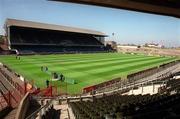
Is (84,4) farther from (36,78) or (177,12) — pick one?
(36,78)

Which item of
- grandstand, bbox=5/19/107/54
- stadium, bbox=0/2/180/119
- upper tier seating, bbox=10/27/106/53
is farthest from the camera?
upper tier seating, bbox=10/27/106/53

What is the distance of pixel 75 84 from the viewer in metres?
33.8

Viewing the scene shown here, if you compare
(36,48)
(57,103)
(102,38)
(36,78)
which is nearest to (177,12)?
(57,103)

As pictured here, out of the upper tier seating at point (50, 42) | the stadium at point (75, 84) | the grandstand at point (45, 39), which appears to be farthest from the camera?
the upper tier seating at point (50, 42)

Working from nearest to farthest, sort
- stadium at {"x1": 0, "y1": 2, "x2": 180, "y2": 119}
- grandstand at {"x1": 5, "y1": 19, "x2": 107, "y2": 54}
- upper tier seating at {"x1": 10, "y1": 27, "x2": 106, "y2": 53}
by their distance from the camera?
stadium at {"x1": 0, "y1": 2, "x2": 180, "y2": 119} < grandstand at {"x1": 5, "y1": 19, "x2": 107, "y2": 54} < upper tier seating at {"x1": 10, "y1": 27, "x2": 106, "y2": 53}

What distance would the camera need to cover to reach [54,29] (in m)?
95.8

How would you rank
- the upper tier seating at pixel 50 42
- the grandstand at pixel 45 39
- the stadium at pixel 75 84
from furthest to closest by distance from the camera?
the upper tier seating at pixel 50 42, the grandstand at pixel 45 39, the stadium at pixel 75 84

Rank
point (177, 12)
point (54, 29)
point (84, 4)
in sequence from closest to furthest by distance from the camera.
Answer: point (84, 4)
point (177, 12)
point (54, 29)

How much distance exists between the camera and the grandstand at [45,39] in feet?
276

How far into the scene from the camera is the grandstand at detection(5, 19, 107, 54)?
3307 inches

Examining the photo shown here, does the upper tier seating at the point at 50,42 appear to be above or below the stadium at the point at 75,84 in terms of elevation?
above

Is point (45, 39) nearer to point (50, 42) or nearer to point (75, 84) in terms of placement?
point (50, 42)

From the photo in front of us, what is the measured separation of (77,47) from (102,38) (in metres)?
27.5

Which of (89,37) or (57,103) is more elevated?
(89,37)
